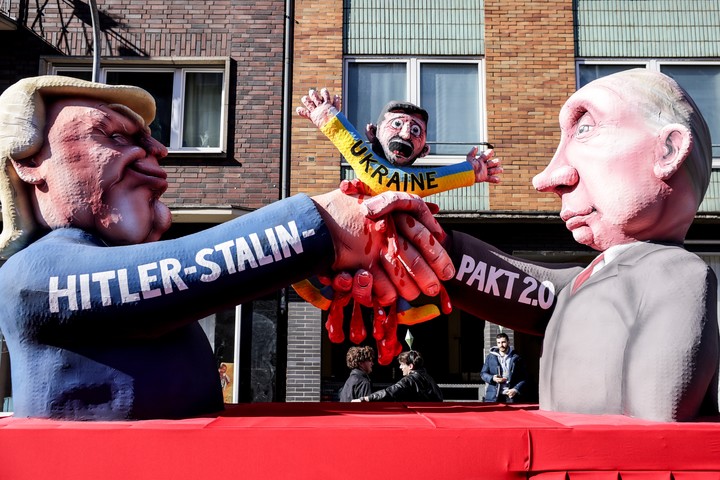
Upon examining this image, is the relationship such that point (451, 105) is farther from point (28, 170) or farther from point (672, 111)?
point (28, 170)

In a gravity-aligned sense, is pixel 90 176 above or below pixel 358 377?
above

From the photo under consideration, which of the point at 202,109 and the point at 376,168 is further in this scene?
the point at 202,109

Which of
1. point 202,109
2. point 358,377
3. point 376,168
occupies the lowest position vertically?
point 358,377

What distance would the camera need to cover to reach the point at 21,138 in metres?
2.18

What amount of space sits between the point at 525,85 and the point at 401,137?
663 cm

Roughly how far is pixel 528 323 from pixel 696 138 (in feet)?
2.94

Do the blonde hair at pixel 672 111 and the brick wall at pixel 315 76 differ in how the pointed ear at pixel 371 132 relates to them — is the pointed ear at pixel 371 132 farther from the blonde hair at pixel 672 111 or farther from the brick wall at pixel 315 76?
the brick wall at pixel 315 76

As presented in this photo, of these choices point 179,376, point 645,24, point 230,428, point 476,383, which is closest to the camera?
point 230,428

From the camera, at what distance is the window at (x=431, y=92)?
8.89m

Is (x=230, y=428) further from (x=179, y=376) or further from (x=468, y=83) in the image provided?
(x=468, y=83)

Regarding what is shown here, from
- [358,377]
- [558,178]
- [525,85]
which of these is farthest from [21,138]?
[525,85]

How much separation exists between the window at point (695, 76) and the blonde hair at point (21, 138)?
7.85 m

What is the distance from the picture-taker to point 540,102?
8773 millimetres

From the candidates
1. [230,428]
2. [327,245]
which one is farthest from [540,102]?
[230,428]
